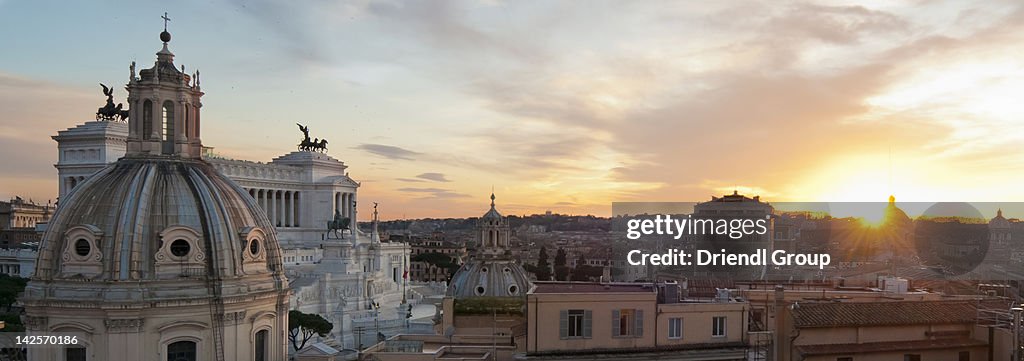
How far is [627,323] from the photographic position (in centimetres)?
2236

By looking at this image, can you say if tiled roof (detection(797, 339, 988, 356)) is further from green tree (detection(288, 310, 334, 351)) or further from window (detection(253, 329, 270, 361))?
green tree (detection(288, 310, 334, 351))

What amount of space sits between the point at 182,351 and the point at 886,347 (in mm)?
18302

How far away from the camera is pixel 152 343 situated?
2116 centimetres

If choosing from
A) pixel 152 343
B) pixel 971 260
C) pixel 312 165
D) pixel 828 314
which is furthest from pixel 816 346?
pixel 312 165

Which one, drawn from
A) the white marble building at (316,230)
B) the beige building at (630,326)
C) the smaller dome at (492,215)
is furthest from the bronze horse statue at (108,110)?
the beige building at (630,326)

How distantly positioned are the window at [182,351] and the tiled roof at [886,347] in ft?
50.9

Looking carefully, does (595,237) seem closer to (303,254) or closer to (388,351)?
(303,254)

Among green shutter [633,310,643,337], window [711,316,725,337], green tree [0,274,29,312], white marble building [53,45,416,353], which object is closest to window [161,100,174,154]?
white marble building [53,45,416,353]

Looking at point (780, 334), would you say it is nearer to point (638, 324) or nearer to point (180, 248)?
point (638, 324)

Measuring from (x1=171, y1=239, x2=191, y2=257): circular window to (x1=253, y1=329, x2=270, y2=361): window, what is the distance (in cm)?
305

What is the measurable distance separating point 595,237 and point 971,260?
99.7 m

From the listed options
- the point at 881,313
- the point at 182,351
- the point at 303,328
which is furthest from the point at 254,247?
the point at 303,328

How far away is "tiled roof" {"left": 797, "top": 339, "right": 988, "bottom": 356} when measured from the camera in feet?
70.8

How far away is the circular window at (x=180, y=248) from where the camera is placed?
21.8 meters
